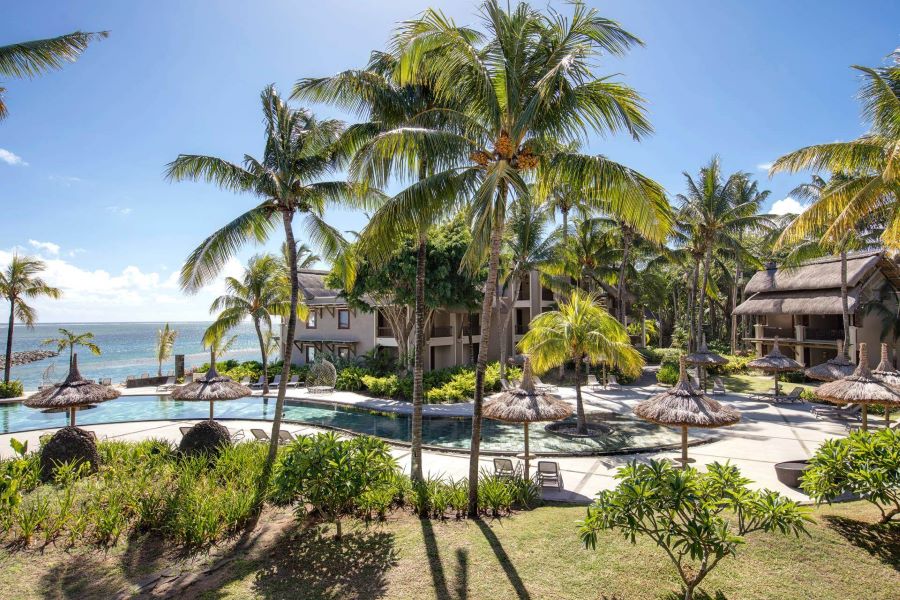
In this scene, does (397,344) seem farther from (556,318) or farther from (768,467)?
(768,467)

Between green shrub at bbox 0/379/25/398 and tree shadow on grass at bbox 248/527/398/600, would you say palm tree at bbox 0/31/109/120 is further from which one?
green shrub at bbox 0/379/25/398

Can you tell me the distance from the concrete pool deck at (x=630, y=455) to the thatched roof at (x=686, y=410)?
1709 millimetres

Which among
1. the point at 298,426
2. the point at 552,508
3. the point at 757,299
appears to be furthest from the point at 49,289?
the point at 757,299

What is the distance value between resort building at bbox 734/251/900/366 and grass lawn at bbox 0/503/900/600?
73.4ft

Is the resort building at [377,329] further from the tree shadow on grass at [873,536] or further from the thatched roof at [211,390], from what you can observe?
the tree shadow on grass at [873,536]

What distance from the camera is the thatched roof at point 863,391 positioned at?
1148cm

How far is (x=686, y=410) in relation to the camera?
10.3 metres

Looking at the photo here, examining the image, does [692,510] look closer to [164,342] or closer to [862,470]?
[862,470]

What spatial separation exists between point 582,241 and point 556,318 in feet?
48.0

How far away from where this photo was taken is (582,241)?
2895cm

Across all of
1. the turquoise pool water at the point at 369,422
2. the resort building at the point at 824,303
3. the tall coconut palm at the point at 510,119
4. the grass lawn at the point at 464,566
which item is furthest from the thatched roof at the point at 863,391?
the resort building at the point at 824,303

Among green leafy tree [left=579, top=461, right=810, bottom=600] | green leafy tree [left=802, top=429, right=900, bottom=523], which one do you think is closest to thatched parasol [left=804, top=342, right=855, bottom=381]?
green leafy tree [left=802, top=429, right=900, bottom=523]

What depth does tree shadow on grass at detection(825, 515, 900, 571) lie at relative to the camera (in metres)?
6.57

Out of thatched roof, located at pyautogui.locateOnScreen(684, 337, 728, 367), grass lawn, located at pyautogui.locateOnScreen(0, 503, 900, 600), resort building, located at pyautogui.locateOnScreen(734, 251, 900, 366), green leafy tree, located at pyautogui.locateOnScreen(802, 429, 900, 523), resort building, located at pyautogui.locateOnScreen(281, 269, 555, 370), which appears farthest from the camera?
resort building, located at pyautogui.locateOnScreen(281, 269, 555, 370)
